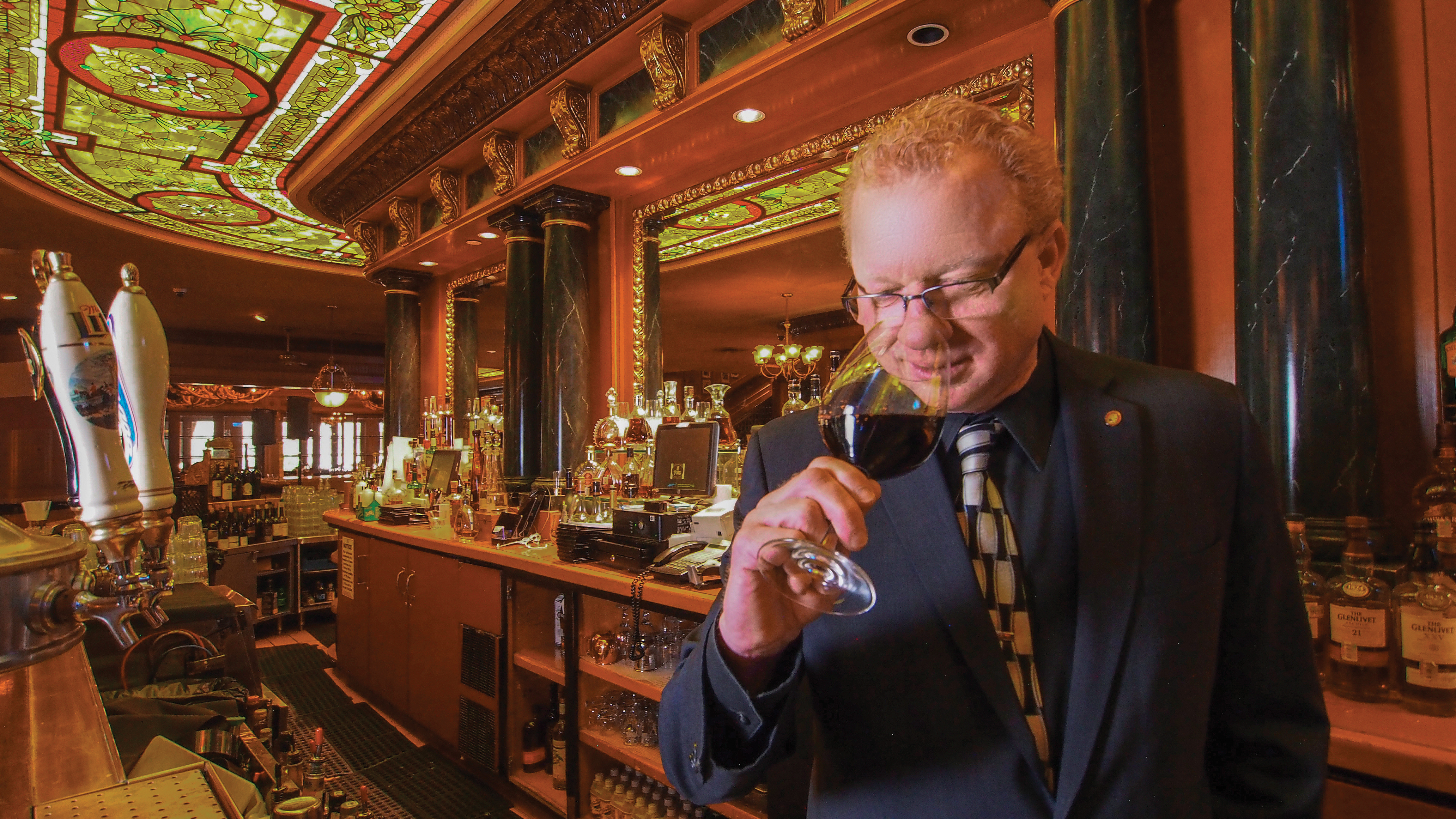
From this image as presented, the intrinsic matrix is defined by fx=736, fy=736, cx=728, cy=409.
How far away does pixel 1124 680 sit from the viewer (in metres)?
0.76

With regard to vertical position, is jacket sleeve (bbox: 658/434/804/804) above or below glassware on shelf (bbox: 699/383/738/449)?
below

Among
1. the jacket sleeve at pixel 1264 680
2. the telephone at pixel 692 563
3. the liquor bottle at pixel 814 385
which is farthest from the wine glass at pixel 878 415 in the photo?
the liquor bottle at pixel 814 385

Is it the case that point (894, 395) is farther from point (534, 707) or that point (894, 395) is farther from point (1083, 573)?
point (534, 707)

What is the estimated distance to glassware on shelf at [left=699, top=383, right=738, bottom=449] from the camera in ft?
10.4

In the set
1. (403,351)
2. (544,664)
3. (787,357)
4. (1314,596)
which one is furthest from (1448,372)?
(403,351)

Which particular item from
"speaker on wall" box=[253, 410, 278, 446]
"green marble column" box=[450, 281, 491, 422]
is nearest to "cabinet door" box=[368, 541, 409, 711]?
"green marble column" box=[450, 281, 491, 422]

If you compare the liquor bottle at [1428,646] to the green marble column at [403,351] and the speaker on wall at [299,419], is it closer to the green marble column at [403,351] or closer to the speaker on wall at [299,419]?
the green marble column at [403,351]

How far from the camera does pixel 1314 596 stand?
1.49 meters

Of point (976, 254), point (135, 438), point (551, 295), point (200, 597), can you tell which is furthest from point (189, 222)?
point (976, 254)

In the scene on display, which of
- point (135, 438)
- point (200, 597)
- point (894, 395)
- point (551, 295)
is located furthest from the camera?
point (551, 295)

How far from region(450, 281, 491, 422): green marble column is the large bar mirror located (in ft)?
5.28

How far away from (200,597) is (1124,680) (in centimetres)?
276

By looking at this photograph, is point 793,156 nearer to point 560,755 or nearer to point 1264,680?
point 560,755

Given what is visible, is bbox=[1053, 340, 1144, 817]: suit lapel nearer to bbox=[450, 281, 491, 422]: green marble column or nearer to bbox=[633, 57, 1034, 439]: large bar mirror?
bbox=[633, 57, 1034, 439]: large bar mirror
